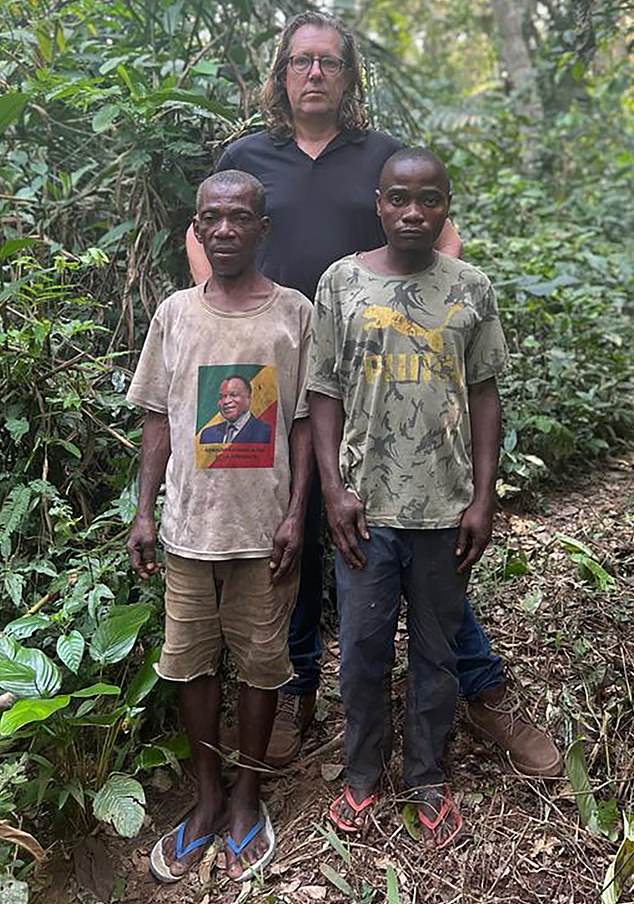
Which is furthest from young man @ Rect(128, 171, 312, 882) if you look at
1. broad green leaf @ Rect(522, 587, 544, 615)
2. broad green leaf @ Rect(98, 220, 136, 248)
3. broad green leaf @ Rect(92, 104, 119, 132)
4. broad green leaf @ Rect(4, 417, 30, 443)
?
broad green leaf @ Rect(98, 220, 136, 248)

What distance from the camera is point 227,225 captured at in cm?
218

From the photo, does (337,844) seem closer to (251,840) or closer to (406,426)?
(251,840)

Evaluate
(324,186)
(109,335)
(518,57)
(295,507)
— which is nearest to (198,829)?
(295,507)

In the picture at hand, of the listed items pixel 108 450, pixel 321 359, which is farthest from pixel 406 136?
pixel 321 359

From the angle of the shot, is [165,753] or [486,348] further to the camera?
[165,753]

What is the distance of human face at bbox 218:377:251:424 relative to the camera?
220 centimetres

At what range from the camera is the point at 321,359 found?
2.20 meters

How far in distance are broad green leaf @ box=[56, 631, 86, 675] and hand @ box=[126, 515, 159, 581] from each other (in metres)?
0.26

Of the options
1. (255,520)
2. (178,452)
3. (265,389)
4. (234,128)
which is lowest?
(255,520)

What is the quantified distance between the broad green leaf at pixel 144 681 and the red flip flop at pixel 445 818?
32.8 inches

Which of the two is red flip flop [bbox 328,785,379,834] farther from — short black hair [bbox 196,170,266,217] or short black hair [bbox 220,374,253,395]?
short black hair [bbox 196,170,266,217]

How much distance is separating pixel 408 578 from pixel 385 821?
0.73 m

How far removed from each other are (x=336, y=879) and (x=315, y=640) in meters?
0.71

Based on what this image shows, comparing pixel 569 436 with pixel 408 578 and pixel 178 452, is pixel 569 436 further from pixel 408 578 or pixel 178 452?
pixel 178 452
